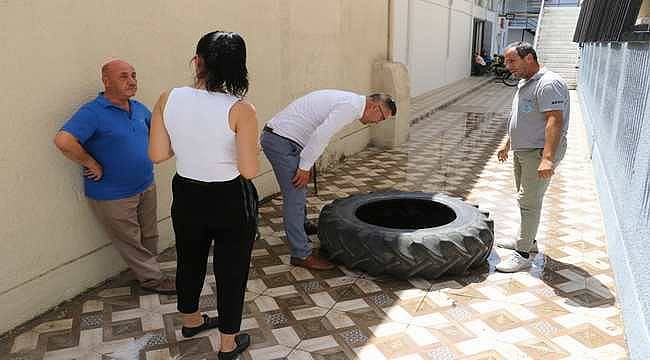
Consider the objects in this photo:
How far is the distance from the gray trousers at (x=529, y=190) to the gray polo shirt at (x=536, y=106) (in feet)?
0.24

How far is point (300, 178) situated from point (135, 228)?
1088 millimetres

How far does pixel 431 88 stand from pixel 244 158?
13.9 meters

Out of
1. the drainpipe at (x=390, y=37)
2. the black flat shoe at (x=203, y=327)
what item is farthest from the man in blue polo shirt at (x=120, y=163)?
the drainpipe at (x=390, y=37)

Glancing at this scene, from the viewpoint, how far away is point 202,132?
7.14 feet

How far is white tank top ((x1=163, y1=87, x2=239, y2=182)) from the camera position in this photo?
2.16 meters

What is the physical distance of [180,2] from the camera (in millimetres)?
3971

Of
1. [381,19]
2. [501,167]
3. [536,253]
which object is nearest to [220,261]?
[536,253]

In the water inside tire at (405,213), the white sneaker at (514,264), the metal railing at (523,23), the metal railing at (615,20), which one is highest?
the metal railing at (523,23)

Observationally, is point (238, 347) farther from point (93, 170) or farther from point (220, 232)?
point (93, 170)

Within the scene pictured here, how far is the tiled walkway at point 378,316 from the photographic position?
279 cm

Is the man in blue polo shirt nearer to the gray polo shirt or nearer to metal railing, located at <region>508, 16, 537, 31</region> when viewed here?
the gray polo shirt

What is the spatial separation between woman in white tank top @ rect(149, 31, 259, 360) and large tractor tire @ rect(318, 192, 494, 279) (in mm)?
1218

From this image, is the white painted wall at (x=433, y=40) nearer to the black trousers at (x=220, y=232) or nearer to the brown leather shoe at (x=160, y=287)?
the brown leather shoe at (x=160, y=287)

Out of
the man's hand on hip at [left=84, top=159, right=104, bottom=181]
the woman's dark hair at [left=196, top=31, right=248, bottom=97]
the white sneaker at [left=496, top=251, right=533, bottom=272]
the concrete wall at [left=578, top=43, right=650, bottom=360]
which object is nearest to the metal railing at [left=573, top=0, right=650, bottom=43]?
the concrete wall at [left=578, top=43, right=650, bottom=360]
